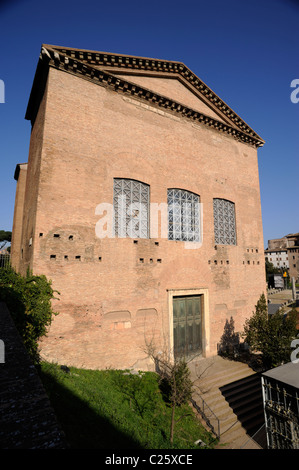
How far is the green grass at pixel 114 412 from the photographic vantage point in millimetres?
4207

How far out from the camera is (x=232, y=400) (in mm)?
7621

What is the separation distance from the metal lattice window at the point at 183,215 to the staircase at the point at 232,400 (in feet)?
16.9

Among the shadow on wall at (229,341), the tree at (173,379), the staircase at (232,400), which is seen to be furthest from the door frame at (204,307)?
the tree at (173,379)

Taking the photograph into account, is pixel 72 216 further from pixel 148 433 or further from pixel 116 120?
pixel 148 433

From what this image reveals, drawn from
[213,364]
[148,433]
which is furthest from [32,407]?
[213,364]

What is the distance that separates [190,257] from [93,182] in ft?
16.2

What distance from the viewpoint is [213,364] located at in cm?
942

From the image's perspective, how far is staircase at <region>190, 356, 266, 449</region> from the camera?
6436 mm

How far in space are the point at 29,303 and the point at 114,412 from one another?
3408mm

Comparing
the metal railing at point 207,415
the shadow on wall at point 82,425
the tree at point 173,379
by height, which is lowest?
the metal railing at point 207,415

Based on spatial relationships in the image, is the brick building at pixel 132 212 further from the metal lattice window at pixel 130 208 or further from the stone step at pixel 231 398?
the stone step at pixel 231 398

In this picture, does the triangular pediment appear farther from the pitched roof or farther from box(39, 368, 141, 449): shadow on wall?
box(39, 368, 141, 449): shadow on wall

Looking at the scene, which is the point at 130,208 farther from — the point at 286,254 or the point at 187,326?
the point at 286,254

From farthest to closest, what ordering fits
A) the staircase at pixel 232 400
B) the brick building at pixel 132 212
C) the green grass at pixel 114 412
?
1. the brick building at pixel 132 212
2. the staircase at pixel 232 400
3. the green grass at pixel 114 412
